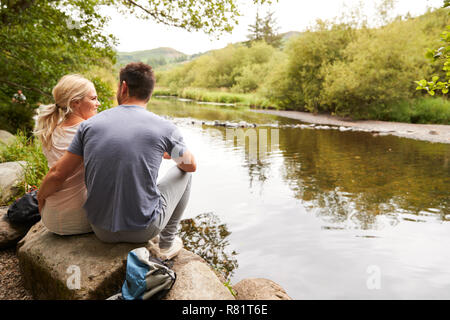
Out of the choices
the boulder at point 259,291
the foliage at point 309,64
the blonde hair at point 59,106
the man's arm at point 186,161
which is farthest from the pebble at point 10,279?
the foliage at point 309,64

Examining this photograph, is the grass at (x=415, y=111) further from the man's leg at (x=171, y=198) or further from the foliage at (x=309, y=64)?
the man's leg at (x=171, y=198)

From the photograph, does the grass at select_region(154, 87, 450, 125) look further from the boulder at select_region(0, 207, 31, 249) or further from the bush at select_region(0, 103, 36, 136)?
the boulder at select_region(0, 207, 31, 249)

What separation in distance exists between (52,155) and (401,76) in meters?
20.5

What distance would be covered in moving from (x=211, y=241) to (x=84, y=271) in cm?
231

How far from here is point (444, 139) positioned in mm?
12867

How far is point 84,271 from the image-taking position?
2.28 metres

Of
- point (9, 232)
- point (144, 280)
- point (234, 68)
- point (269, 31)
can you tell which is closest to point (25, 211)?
point (9, 232)

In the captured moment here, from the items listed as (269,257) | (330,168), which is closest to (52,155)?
(269,257)

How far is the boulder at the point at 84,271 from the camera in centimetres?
221

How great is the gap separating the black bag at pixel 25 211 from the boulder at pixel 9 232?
0.24ft

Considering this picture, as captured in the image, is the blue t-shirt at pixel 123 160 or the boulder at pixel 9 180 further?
the boulder at pixel 9 180

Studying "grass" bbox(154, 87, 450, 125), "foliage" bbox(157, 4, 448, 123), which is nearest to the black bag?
"foliage" bbox(157, 4, 448, 123)

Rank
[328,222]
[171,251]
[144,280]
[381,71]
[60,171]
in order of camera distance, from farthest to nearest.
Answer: [381,71]
[328,222]
[171,251]
[60,171]
[144,280]

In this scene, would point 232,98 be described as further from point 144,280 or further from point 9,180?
point 144,280
